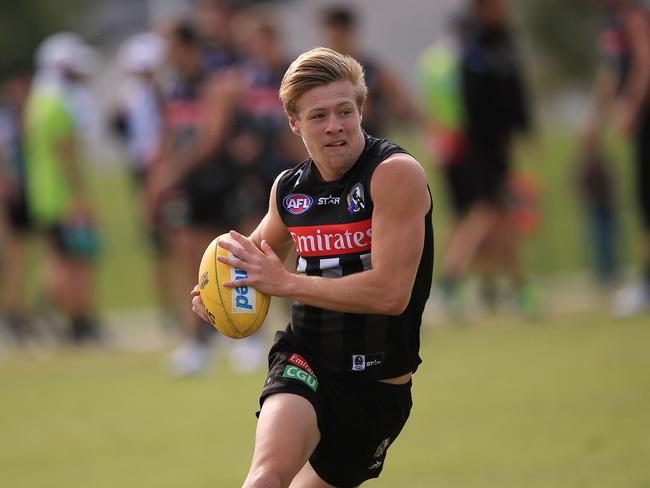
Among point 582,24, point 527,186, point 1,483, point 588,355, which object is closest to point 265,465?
point 1,483

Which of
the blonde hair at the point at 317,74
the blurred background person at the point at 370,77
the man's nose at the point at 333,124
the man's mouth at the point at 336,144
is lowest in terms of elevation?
the man's mouth at the point at 336,144

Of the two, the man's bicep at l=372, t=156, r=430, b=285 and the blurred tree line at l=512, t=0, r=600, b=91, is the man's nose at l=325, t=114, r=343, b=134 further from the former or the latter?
the blurred tree line at l=512, t=0, r=600, b=91

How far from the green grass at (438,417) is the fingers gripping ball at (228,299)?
197cm

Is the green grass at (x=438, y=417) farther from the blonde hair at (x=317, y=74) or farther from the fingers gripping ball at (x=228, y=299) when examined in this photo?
the blonde hair at (x=317, y=74)

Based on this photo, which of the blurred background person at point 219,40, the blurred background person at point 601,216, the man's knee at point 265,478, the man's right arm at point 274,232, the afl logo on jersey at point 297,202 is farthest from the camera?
the blurred background person at point 601,216

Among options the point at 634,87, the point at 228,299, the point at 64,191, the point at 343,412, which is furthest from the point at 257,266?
the point at 64,191

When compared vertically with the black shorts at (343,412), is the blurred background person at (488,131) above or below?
above

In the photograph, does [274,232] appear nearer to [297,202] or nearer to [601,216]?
[297,202]

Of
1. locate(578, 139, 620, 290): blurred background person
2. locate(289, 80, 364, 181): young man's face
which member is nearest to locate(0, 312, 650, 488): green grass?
locate(578, 139, 620, 290): blurred background person

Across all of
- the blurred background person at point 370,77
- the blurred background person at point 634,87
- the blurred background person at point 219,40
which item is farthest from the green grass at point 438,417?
the blurred background person at point 219,40

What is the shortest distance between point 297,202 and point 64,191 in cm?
887

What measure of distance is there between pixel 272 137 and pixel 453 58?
2.93 meters

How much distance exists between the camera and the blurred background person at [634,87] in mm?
11523

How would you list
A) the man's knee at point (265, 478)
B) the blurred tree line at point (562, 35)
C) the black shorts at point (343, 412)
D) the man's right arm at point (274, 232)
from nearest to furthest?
the man's knee at point (265, 478), the black shorts at point (343, 412), the man's right arm at point (274, 232), the blurred tree line at point (562, 35)
